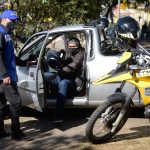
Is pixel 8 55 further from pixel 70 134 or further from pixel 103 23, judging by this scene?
pixel 103 23

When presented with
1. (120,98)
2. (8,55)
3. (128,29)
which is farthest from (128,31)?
(8,55)

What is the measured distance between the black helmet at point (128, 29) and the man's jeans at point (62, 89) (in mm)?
1150

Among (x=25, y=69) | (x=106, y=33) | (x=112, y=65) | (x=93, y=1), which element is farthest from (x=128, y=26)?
(x=93, y=1)

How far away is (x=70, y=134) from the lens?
6492mm

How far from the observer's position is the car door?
6.61 m

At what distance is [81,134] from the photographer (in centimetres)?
646

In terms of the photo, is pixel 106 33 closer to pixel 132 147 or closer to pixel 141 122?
pixel 141 122

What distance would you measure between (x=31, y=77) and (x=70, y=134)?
104 cm

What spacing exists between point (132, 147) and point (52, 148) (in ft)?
3.44

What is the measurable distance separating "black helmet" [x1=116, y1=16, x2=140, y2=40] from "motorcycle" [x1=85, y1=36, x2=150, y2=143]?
0.38m

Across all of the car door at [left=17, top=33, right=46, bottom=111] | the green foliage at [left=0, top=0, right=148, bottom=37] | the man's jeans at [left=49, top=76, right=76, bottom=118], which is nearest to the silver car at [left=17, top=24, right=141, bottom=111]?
the car door at [left=17, top=33, right=46, bottom=111]

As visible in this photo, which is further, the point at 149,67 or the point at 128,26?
the point at 128,26

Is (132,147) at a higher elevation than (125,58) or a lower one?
lower

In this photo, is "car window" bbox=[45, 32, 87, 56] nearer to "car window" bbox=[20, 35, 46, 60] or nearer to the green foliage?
"car window" bbox=[20, 35, 46, 60]
